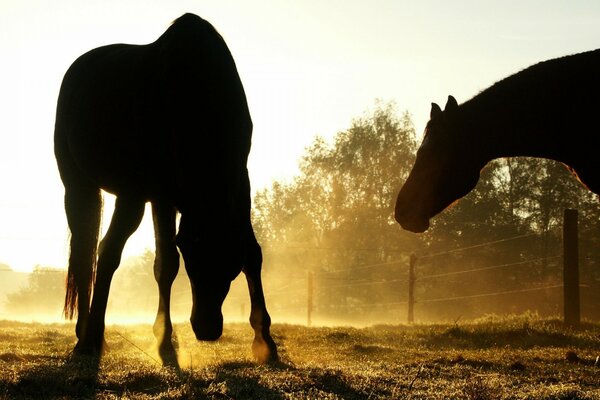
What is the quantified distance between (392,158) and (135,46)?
45.4 m

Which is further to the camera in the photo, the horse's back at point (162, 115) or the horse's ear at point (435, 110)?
the horse's ear at point (435, 110)

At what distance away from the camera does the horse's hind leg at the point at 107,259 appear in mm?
6312

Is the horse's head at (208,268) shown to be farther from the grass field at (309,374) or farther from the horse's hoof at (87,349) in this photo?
the horse's hoof at (87,349)

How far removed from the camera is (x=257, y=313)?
6.36m

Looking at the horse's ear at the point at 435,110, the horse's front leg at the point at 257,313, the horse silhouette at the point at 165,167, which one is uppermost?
the horse's ear at the point at 435,110

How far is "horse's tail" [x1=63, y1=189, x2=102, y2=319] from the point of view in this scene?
7.62m

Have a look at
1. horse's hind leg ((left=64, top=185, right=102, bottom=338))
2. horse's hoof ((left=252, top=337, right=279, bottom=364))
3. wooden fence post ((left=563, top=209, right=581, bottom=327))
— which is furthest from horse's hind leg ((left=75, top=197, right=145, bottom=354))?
wooden fence post ((left=563, top=209, right=581, bottom=327))

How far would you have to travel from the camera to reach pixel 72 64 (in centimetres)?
859

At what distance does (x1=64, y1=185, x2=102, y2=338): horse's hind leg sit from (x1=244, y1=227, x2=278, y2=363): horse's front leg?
88.3 inches

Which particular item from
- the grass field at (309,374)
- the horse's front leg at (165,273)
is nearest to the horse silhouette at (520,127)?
the grass field at (309,374)

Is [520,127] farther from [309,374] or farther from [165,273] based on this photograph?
[165,273]

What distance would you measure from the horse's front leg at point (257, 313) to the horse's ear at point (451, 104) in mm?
2307

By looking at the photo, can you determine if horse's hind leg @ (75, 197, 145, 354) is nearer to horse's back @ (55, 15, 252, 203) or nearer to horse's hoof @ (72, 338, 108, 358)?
horse's hoof @ (72, 338, 108, 358)

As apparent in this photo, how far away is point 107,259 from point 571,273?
8604 mm
